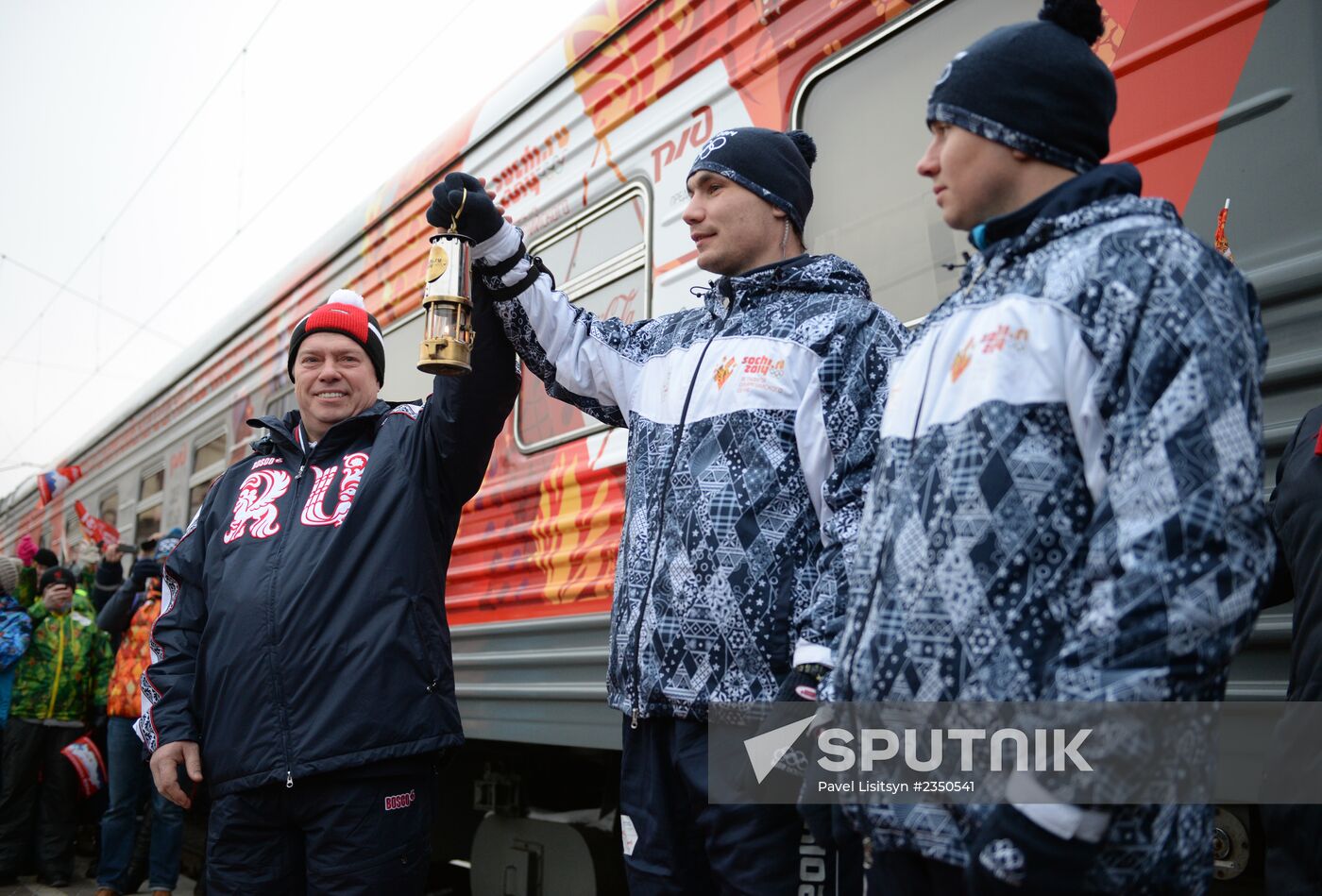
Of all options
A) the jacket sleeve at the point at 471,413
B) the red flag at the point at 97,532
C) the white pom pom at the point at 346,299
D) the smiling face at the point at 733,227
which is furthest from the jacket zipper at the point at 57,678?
the smiling face at the point at 733,227

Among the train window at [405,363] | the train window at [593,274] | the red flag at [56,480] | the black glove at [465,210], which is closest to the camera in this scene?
the black glove at [465,210]

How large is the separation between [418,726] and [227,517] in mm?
668

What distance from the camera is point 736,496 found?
67.2 inches

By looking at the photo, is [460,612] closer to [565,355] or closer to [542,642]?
[542,642]

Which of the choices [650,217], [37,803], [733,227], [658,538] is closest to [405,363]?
[650,217]

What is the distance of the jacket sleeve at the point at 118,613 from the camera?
581 centimetres

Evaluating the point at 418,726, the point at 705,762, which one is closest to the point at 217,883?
the point at 418,726

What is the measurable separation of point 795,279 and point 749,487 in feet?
1.22

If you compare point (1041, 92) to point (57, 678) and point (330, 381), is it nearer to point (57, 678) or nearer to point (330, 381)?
point (330, 381)

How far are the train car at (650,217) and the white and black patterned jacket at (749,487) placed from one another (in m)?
0.31

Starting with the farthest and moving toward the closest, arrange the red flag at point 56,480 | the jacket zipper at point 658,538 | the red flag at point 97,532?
the red flag at point 56,480
the red flag at point 97,532
the jacket zipper at point 658,538

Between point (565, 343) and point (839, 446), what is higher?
point (565, 343)

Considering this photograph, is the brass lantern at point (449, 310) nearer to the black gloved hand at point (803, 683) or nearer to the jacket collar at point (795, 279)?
the jacket collar at point (795, 279)

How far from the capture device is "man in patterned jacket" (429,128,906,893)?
5.32ft
